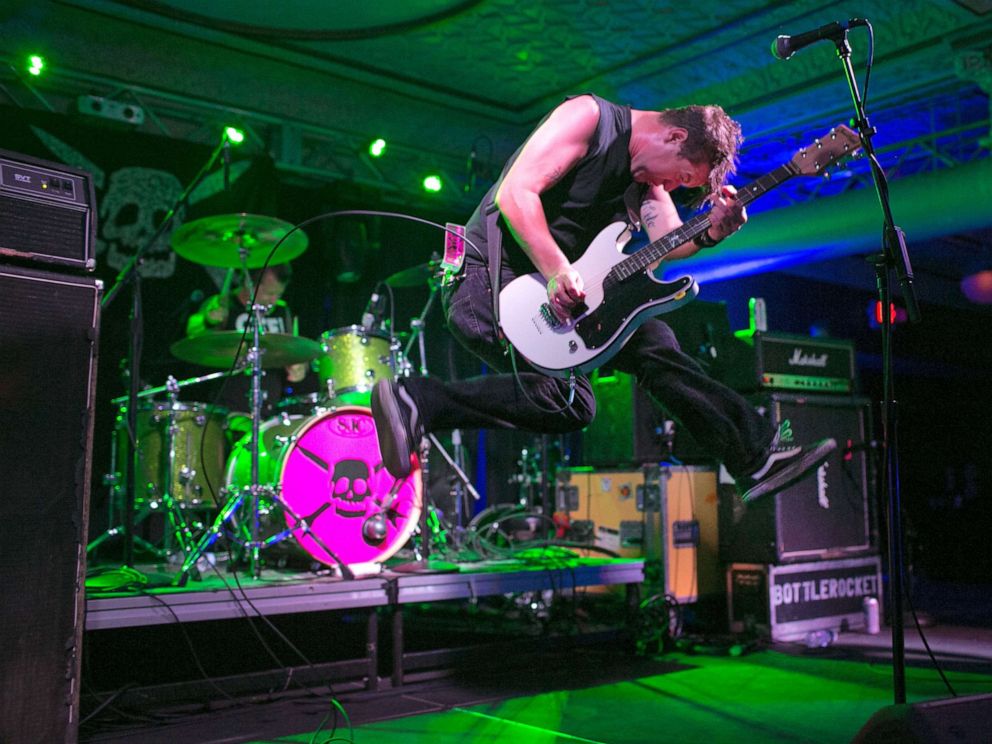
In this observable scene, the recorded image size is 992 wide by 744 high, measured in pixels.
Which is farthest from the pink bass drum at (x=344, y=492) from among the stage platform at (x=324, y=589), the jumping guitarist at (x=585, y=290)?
the jumping guitarist at (x=585, y=290)

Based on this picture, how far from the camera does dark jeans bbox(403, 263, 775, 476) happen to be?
10.1ft

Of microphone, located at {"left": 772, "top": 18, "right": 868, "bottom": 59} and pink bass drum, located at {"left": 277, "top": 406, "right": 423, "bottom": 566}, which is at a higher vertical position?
microphone, located at {"left": 772, "top": 18, "right": 868, "bottom": 59}

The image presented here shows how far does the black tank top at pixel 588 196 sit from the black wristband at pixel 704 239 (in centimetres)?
28

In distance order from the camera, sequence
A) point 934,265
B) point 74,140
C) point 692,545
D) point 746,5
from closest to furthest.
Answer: point 692,545 → point 746,5 → point 74,140 → point 934,265

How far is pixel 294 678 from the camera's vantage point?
14.3ft

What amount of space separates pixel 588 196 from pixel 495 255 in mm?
381

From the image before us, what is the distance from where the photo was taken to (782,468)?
10.5ft

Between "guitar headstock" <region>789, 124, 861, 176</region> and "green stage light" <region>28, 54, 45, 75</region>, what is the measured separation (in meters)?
5.94

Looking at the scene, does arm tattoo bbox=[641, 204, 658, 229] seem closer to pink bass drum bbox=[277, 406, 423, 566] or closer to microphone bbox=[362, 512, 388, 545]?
pink bass drum bbox=[277, 406, 423, 566]

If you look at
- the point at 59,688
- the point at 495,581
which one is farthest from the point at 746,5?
the point at 59,688

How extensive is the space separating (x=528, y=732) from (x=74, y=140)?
5.88 m

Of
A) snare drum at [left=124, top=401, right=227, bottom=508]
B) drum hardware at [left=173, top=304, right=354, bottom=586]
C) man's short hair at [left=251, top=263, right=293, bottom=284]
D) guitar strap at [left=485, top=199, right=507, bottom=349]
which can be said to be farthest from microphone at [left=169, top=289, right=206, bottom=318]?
guitar strap at [left=485, top=199, right=507, bottom=349]

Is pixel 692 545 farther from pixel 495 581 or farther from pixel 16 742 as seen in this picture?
pixel 16 742

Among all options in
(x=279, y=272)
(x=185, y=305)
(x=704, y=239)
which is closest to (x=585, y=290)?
(x=704, y=239)
